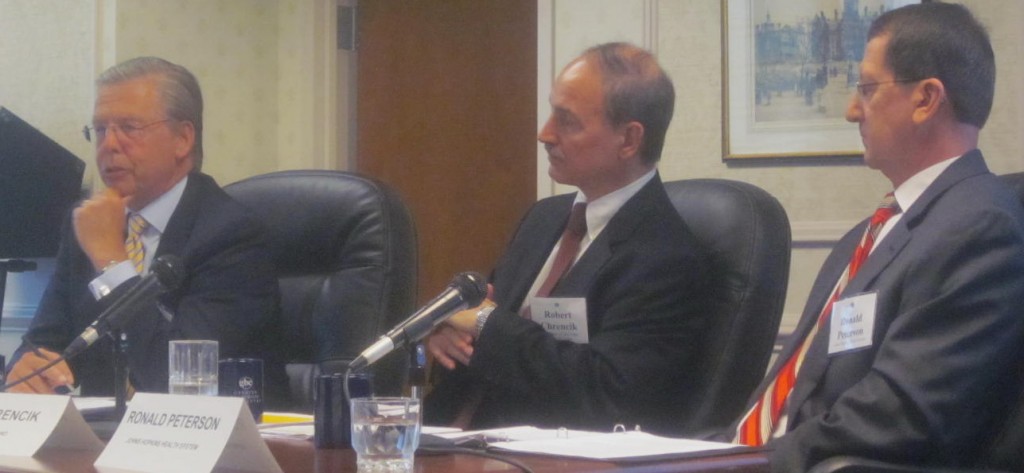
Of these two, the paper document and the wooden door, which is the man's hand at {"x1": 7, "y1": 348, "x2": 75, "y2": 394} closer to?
the paper document

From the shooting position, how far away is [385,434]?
1392 mm

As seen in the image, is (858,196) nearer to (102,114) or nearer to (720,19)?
(720,19)

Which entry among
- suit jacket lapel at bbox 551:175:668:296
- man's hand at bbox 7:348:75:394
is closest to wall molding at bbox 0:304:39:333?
man's hand at bbox 7:348:75:394

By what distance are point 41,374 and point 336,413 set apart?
1093 millimetres

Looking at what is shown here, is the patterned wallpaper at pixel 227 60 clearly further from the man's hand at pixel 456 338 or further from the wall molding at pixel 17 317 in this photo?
the man's hand at pixel 456 338

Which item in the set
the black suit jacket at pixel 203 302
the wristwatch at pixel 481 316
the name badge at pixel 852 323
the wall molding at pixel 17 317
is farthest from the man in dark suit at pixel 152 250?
the wall molding at pixel 17 317

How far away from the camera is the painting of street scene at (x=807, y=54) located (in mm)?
3393

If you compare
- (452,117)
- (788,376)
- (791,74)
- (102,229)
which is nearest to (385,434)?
(788,376)

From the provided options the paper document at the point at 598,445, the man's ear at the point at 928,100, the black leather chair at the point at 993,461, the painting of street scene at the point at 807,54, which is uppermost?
the painting of street scene at the point at 807,54

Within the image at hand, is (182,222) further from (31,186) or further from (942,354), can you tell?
(31,186)

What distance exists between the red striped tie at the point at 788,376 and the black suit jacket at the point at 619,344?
184mm

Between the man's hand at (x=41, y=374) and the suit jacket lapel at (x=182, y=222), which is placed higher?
the suit jacket lapel at (x=182, y=222)

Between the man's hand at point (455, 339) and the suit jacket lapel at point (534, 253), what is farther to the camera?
the suit jacket lapel at point (534, 253)

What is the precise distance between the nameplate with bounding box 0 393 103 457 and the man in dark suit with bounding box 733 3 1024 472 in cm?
92
